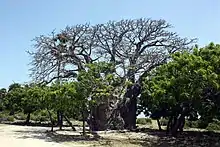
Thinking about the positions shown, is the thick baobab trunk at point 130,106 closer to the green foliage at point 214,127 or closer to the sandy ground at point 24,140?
the green foliage at point 214,127

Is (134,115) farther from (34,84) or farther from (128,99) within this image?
(34,84)

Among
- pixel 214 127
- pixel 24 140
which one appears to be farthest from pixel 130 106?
pixel 24 140

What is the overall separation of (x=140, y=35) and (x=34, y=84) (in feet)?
34.7

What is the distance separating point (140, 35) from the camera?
32.5 m

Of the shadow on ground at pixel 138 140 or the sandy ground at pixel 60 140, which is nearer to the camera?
the sandy ground at pixel 60 140

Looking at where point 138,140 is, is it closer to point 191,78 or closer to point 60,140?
point 60,140

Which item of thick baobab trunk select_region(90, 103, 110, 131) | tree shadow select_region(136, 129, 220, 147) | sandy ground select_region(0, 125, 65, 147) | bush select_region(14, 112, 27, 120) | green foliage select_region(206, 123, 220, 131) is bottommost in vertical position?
tree shadow select_region(136, 129, 220, 147)

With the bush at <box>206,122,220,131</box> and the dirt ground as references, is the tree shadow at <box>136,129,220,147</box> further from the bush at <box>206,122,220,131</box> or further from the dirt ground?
the bush at <box>206,122,220,131</box>

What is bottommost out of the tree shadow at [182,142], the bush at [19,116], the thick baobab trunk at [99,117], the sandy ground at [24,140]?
the tree shadow at [182,142]

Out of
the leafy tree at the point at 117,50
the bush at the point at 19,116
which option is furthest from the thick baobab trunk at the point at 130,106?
the bush at the point at 19,116

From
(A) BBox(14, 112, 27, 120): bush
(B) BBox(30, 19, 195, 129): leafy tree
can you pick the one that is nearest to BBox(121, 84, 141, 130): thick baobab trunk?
(B) BBox(30, 19, 195, 129): leafy tree

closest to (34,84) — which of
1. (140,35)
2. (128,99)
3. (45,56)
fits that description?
(45,56)

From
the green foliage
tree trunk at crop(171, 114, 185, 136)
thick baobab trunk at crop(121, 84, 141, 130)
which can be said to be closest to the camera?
tree trunk at crop(171, 114, 185, 136)

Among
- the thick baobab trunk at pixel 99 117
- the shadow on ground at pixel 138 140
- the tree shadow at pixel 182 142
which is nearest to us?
the shadow on ground at pixel 138 140
